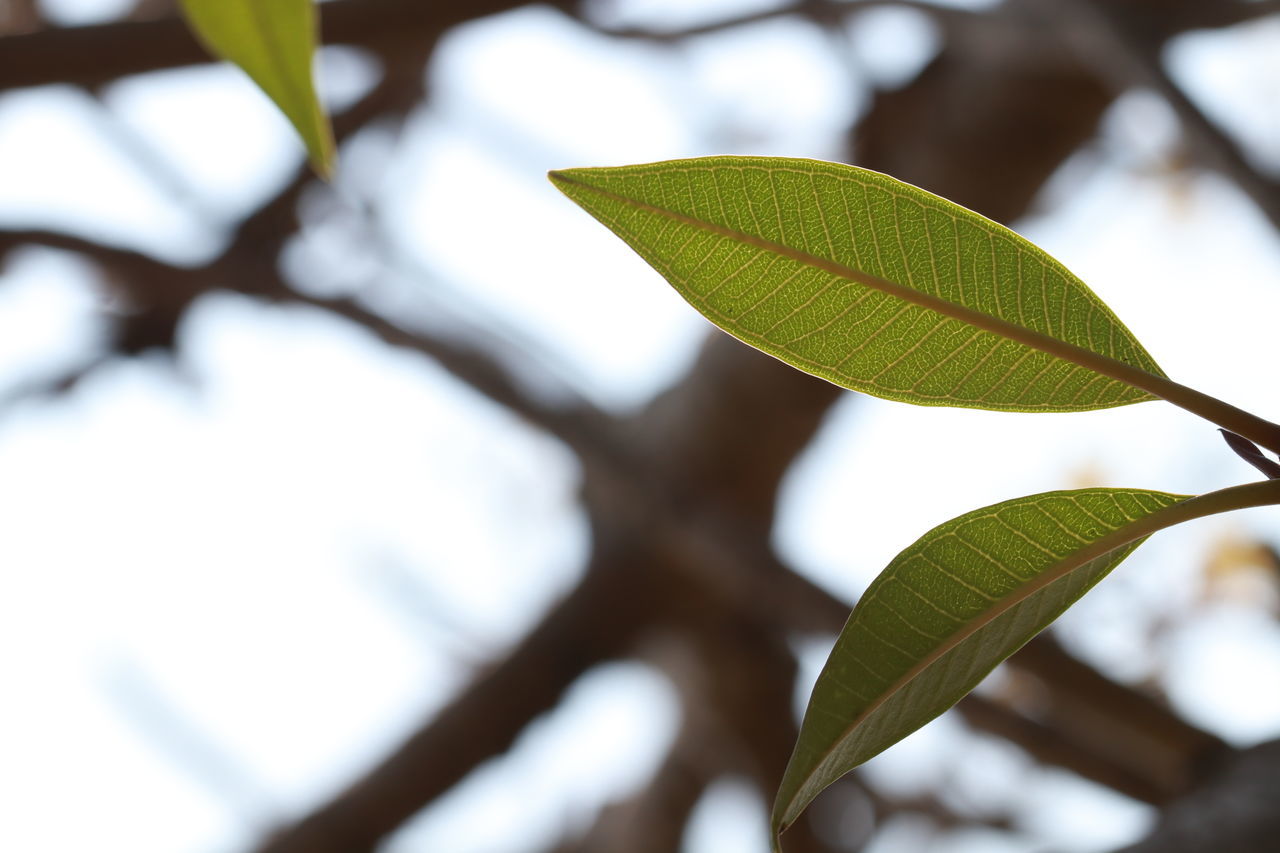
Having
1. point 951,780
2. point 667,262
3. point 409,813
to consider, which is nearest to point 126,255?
point 409,813

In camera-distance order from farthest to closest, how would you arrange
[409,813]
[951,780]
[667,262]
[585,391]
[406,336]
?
[951,780] < [585,391] < [409,813] < [406,336] < [667,262]

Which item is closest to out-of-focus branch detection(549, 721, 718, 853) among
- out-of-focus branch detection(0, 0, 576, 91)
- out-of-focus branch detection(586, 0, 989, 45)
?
out-of-focus branch detection(586, 0, 989, 45)

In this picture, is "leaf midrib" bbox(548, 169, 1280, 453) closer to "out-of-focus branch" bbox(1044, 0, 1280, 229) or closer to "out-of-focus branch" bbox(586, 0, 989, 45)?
"out-of-focus branch" bbox(1044, 0, 1280, 229)

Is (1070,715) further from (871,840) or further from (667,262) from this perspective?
(667,262)

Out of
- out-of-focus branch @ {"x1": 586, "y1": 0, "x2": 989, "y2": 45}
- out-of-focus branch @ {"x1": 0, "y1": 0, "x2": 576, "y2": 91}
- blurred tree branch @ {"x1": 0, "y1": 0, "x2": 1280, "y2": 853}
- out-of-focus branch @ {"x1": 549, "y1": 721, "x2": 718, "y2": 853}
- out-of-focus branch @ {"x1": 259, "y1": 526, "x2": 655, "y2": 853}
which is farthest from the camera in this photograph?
out-of-focus branch @ {"x1": 549, "y1": 721, "x2": 718, "y2": 853}

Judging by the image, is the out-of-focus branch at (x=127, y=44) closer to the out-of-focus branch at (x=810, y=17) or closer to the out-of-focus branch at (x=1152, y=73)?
the out-of-focus branch at (x=1152, y=73)

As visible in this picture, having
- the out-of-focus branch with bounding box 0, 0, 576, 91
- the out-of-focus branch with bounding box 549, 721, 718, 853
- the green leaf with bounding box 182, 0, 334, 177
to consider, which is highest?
the green leaf with bounding box 182, 0, 334, 177

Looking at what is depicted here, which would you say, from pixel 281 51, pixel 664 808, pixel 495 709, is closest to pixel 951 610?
pixel 281 51

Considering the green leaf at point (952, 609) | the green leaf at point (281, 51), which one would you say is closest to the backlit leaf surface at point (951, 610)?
the green leaf at point (952, 609)
